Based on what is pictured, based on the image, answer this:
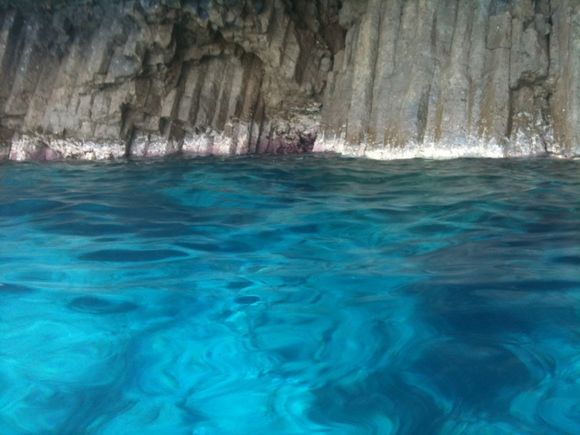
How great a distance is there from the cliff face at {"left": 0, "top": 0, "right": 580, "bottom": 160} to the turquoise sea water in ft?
12.7

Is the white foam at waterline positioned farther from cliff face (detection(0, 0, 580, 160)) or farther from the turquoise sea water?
the turquoise sea water

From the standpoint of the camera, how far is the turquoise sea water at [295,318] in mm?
2479

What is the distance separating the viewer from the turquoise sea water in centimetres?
248

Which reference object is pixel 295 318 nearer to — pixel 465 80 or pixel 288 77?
pixel 465 80

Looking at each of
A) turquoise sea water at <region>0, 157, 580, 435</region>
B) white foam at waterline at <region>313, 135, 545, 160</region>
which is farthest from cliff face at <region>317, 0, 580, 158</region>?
turquoise sea water at <region>0, 157, 580, 435</region>

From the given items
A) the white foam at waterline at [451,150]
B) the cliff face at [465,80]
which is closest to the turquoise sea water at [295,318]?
the white foam at waterline at [451,150]

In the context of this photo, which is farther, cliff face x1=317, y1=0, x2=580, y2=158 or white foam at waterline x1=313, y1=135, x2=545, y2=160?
cliff face x1=317, y1=0, x2=580, y2=158

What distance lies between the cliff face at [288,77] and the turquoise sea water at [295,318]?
3866 millimetres

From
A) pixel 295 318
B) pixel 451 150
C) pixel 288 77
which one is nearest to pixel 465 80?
pixel 451 150

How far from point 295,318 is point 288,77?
28.8 feet

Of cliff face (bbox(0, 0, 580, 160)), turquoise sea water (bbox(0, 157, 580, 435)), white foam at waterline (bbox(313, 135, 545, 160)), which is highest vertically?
cliff face (bbox(0, 0, 580, 160))

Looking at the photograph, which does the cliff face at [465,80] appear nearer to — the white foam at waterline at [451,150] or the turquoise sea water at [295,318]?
the white foam at waterline at [451,150]

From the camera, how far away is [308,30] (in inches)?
469

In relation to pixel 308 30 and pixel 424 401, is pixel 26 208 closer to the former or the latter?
pixel 424 401
